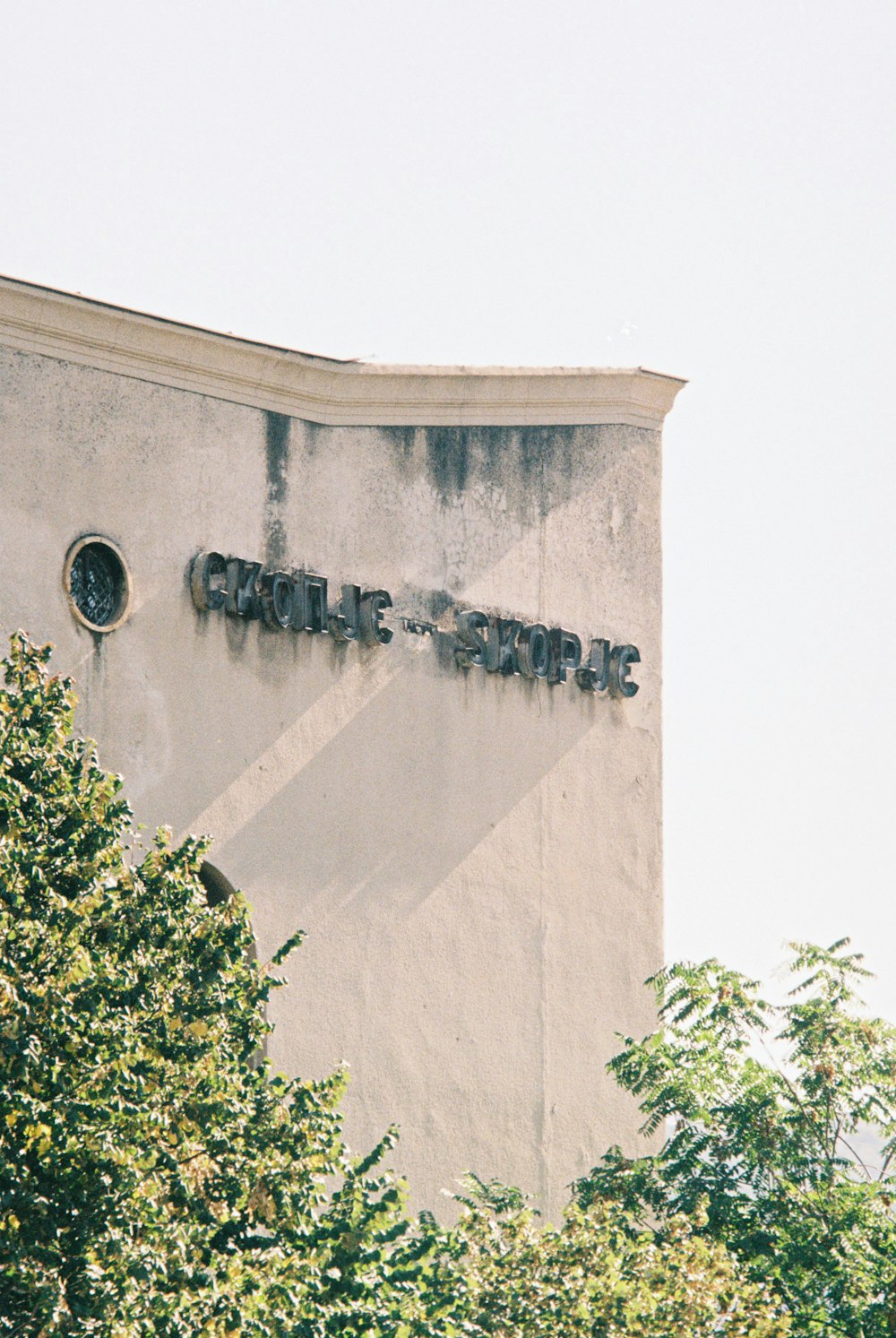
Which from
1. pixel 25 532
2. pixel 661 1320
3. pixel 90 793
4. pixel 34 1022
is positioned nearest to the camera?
pixel 34 1022

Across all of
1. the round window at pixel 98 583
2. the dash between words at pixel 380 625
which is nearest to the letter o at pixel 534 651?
the dash between words at pixel 380 625

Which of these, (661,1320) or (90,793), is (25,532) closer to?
(90,793)

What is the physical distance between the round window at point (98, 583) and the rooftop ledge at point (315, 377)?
5.73ft

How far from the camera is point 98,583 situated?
62.6 ft

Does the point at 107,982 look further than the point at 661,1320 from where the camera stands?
No

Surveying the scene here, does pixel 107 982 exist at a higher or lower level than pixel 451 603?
lower

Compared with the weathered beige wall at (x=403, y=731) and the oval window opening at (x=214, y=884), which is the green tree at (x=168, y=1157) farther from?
the oval window opening at (x=214, y=884)

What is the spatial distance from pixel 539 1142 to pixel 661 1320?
6155mm

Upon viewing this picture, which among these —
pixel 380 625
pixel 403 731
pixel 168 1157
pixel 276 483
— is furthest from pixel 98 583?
pixel 168 1157

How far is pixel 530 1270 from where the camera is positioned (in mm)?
16000

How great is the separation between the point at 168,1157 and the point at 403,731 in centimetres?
862

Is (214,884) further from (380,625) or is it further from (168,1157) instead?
(168,1157)

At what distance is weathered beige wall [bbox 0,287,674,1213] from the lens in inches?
756

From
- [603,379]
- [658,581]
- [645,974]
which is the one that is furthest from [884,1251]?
[603,379]
